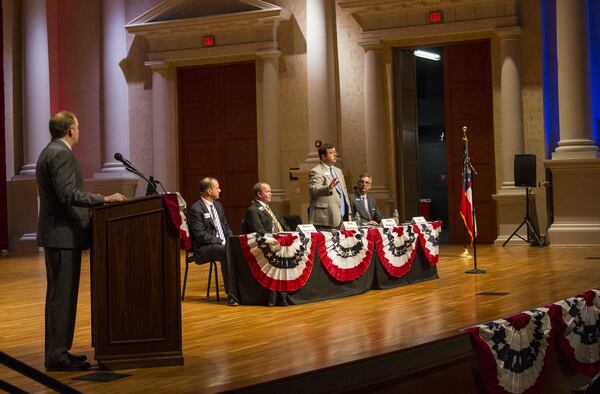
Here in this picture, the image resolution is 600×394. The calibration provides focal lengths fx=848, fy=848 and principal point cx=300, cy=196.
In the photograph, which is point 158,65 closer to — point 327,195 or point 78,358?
point 327,195

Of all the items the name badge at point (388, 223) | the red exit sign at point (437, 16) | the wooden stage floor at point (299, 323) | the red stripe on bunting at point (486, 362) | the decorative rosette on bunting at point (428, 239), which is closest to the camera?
the wooden stage floor at point (299, 323)

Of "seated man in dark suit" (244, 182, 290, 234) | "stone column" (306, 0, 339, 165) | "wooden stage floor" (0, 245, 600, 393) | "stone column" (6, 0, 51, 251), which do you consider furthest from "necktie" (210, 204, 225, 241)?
"stone column" (6, 0, 51, 251)

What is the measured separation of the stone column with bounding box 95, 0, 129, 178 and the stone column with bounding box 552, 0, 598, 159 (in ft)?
23.2

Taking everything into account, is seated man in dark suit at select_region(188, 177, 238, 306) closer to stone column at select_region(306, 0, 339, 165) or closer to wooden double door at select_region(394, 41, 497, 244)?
stone column at select_region(306, 0, 339, 165)

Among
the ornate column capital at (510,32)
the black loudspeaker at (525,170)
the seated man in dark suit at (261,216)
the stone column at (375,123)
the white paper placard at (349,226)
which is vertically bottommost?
the white paper placard at (349,226)

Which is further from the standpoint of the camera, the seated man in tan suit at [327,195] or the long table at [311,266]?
the seated man in tan suit at [327,195]

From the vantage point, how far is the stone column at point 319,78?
12758 millimetres

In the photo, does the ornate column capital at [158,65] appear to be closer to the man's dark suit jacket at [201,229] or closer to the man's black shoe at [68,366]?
the man's dark suit jacket at [201,229]

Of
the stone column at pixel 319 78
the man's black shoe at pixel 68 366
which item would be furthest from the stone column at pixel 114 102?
the man's black shoe at pixel 68 366

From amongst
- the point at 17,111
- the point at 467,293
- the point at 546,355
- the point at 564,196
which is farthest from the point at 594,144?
the point at 17,111

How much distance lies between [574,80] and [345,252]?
5.85 m

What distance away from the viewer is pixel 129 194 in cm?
1437

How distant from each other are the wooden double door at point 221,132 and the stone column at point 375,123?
2084 mm

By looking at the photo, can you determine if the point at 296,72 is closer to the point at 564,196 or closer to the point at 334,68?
the point at 334,68
